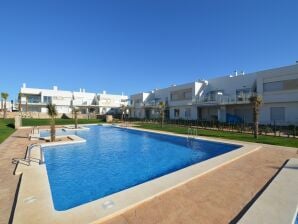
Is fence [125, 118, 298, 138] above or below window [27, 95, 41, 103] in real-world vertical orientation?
below

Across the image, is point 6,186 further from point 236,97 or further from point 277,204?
point 236,97

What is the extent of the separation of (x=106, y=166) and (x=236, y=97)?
21235 mm

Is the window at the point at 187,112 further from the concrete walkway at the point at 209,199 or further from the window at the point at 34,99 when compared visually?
the window at the point at 34,99

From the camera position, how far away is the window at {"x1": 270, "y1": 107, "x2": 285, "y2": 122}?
21594 millimetres

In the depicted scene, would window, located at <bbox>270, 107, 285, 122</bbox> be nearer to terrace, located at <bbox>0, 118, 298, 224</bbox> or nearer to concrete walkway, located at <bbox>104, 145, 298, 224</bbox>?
terrace, located at <bbox>0, 118, 298, 224</bbox>

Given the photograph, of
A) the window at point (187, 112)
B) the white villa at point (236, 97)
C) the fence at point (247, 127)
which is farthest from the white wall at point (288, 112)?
the window at point (187, 112)

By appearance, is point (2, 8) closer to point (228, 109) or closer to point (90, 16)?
point (90, 16)

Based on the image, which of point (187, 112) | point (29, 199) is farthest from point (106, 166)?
point (187, 112)

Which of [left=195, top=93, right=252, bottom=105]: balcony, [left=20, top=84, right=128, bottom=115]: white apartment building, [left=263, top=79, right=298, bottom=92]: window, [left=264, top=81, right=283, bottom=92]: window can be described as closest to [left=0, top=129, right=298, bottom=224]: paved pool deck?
[left=263, top=79, right=298, bottom=92]: window

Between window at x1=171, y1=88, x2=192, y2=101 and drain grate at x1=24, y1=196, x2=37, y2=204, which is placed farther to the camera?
window at x1=171, y1=88, x2=192, y2=101

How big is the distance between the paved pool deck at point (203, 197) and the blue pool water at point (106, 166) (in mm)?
1382

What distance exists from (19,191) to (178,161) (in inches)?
271

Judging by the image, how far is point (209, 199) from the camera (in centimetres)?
476

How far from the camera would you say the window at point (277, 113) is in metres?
21.6
